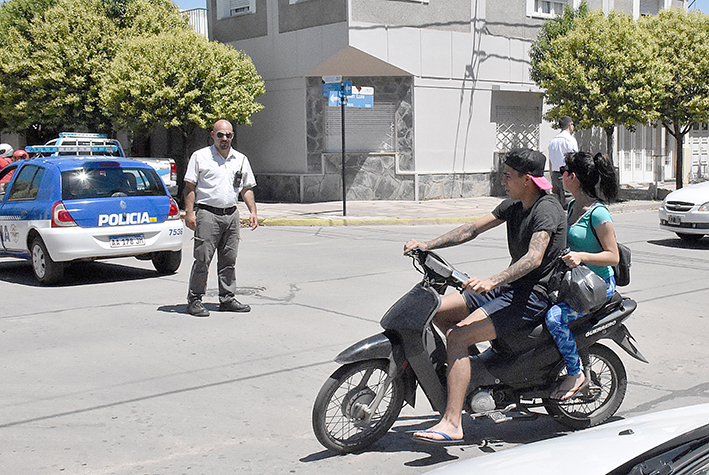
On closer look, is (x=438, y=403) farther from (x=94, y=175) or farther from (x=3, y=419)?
→ (x=94, y=175)

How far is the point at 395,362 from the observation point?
4324mm

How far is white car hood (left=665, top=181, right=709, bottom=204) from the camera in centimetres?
1269

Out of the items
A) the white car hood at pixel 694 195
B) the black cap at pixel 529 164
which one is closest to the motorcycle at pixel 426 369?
the black cap at pixel 529 164

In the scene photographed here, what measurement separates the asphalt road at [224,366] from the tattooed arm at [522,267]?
909 mm

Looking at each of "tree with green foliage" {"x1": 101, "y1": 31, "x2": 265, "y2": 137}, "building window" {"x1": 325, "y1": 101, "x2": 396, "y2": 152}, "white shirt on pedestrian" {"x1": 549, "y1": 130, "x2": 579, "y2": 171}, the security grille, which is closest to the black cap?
"white shirt on pedestrian" {"x1": 549, "y1": 130, "x2": 579, "y2": 171}

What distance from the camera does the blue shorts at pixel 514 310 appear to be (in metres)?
4.42

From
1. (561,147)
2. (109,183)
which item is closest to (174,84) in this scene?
(109,183)

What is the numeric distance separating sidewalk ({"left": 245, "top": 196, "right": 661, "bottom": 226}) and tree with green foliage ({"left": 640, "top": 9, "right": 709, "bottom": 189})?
2525mm

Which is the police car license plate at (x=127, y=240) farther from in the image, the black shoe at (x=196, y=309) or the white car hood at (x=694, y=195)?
the white car hood at (x=694, y=195)

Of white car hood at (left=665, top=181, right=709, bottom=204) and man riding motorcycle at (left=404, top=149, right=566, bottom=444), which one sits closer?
man riding motorcycle at (left=404, top=149, right=566, bottom=444)

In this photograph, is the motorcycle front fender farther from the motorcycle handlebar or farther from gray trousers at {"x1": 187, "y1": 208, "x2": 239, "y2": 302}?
gray trousers at {"x1": 187, "y1": 208, "x2": 239, "y2": 302}

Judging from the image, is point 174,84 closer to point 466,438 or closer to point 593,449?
point 466,438

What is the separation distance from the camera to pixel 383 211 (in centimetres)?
1947

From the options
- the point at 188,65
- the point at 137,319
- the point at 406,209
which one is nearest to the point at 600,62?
the point at 406,209
